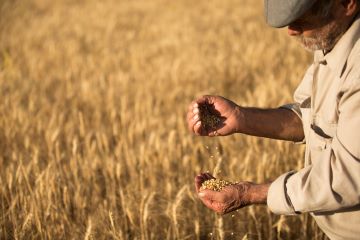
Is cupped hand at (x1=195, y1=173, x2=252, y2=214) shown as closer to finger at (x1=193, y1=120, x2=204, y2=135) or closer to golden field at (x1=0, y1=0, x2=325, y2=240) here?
finger at (x1=193, y1=120, x2=204, y2=135)

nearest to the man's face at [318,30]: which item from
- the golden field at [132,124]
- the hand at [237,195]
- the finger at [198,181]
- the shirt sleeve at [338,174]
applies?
the shirt sleeve at [338,174]

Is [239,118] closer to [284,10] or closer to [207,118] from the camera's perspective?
[207,118]

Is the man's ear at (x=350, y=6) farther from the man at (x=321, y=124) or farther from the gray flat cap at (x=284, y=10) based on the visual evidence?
the gray flat cap at (x=284, y=10)

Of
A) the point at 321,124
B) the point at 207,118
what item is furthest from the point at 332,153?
the point at 207,118

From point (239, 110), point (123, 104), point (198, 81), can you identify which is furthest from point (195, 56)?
point (239, 110)

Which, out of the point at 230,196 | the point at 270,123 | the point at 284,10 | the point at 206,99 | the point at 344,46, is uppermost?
the point at 284,10

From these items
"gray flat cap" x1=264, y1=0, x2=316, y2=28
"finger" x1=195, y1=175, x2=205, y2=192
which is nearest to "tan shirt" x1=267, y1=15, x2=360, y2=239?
"gray flat cap" x1=264, y1=0, x2=316, y2=28

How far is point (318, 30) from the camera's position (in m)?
1.78

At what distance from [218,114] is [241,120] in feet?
0.33

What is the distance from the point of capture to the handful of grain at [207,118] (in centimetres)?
211

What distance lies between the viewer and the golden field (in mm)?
2768

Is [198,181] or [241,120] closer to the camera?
[198,181]

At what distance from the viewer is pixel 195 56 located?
6.45 meters

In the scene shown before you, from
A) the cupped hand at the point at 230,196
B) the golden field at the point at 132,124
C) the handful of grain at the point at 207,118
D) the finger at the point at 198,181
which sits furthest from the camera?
the golden field at the point at 132,124
